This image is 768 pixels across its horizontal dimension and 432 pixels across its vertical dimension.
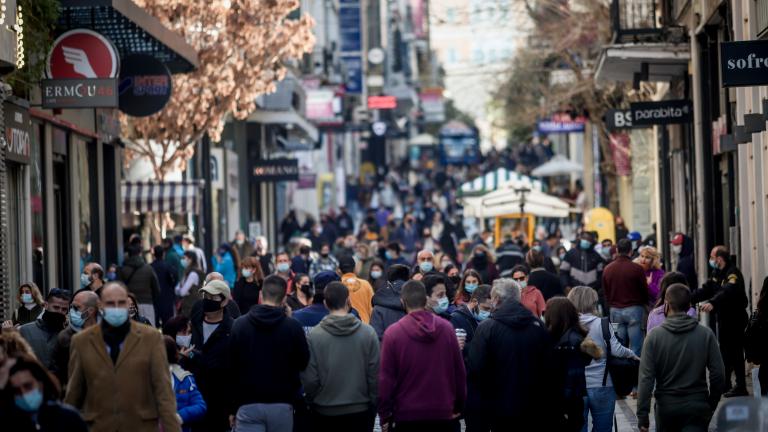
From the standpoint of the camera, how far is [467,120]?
131875 mm

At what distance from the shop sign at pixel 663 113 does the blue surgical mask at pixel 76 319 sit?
13339 mm

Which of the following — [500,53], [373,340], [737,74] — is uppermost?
[500,53]

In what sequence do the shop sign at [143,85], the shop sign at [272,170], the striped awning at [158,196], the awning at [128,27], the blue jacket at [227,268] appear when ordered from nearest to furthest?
the awning at [128,27]
the shop sign at [143,85]
the blue jacket at [227,268]
the striped awning at [158,196]
the shop sign at [272,170]

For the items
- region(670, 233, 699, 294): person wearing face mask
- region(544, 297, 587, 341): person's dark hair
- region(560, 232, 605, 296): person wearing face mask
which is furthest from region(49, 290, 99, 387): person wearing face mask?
region(560, 232, 605, 296): person wearing face mask

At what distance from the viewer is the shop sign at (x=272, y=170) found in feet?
139

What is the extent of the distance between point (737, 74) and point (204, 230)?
25401 millimetres

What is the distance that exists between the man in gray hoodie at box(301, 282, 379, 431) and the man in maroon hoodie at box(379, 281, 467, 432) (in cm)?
23

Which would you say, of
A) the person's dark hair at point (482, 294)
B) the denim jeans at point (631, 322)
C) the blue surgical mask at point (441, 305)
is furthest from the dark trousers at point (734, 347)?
the blue surgical mask at point (441, 305)

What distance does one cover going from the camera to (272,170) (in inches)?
1679

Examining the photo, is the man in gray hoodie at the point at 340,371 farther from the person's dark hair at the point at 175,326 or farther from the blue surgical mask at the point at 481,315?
the blue surgical mask at the point at 481,315

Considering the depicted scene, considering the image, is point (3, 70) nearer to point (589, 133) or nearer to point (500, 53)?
point (500, 53)

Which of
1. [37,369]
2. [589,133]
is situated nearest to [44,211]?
[37,369]

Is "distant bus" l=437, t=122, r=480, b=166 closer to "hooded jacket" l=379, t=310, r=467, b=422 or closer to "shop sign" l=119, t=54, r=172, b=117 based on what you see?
"shop sign" l=119, t=54, r=172, b=117

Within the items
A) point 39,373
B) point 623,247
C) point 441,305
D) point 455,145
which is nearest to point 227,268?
point 623,247
